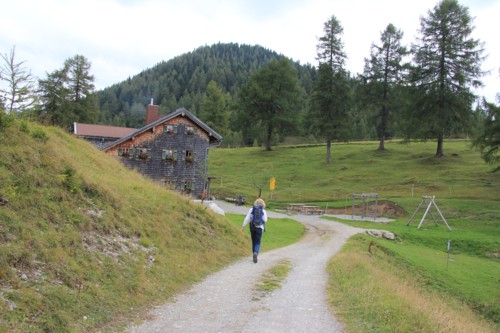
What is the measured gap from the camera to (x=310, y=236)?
24.2 m

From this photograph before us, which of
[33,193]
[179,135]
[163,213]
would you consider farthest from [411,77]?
[33,193]

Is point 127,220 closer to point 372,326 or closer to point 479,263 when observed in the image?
point 372,326

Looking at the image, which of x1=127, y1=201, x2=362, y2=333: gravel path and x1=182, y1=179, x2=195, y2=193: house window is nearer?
x1=127, y1=201, x2=362, y2=333: gravel path

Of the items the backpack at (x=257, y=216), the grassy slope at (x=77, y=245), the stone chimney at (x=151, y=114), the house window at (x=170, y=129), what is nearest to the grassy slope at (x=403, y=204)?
the backpack at (x=257, y=216)

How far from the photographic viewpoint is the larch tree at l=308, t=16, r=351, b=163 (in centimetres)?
5841

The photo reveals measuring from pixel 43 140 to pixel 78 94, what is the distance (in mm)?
55107

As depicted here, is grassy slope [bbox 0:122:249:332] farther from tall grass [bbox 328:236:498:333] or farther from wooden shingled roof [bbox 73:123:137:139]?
wooden shingled roof [bbox 73:123:137:139]

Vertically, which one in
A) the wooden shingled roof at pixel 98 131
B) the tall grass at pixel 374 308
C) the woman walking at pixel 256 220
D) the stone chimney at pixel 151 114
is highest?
the stone chimney at pixel 151 114

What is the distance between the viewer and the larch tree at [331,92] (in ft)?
192

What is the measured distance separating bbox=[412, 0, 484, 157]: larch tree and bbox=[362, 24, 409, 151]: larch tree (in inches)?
294

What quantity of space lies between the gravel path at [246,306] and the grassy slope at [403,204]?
23.3 inches

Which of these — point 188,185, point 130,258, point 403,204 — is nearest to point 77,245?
point 130,258

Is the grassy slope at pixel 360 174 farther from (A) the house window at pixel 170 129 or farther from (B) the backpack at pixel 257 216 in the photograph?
(B) the backpack at pixel 257 216

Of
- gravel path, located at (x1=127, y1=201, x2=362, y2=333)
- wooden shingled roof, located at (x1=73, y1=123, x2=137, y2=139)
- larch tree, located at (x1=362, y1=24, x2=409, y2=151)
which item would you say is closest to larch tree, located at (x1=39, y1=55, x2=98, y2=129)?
wooden shingled roof, located at (x1=73, y1=123, x2=137, y2=139)
